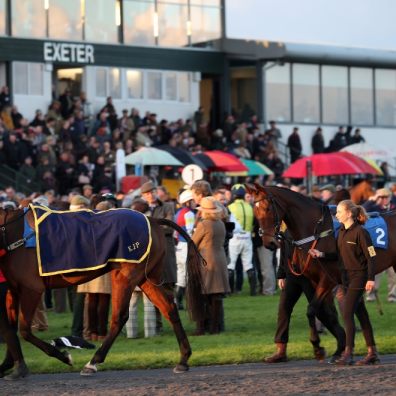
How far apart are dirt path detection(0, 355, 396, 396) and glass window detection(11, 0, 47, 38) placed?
26.3m

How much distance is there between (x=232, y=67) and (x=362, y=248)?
31.7 metres

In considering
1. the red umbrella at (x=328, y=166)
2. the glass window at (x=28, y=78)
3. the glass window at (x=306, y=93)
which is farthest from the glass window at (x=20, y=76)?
the glass window at (x=306, y=93)

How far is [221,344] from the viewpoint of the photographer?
1461 cm

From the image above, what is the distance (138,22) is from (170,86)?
92.9 inches

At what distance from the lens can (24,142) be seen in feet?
100

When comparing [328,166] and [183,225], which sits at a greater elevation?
[328,166]

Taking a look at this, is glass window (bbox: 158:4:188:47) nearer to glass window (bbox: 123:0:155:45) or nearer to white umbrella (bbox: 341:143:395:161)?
glass window (bbox: 123:0:155:45)

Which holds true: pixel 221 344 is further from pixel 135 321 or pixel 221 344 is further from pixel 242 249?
pixel 242 249

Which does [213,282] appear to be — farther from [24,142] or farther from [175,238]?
[24,142]

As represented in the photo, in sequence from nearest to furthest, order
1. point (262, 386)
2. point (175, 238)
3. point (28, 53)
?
point (262, 386) → point (175, 238) → point (28, 53)

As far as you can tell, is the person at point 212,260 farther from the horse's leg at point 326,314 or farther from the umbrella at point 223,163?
the umbrella at point 223,163

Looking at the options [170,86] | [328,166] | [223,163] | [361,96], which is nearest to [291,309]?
[328,166]

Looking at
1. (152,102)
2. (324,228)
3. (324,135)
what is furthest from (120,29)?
(324,228)

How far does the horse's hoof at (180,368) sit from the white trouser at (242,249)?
927 centimetres
